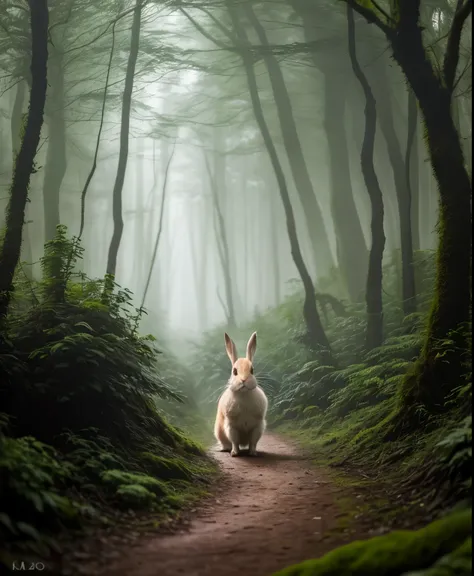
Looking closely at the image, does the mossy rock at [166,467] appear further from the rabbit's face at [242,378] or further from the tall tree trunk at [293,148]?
the tall tree trunk at [293,148]

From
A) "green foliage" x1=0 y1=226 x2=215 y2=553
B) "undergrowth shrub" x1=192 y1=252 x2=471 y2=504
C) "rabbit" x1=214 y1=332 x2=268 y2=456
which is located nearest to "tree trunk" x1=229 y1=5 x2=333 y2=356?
"undergrowth shrub" x1=192 y1=252 x2=471 y2=504

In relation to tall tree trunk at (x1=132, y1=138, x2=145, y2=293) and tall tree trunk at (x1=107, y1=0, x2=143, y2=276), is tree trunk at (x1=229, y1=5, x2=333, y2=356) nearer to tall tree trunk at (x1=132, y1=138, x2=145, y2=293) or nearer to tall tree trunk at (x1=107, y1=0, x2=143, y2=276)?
tall tree trunk at (x1=107, y1=0, x2=143, y2=276)

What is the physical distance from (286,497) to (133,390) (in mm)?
2456

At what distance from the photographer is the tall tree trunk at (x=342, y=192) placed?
19203mm

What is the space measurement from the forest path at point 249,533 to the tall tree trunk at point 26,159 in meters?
4.05

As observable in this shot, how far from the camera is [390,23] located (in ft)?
24.1

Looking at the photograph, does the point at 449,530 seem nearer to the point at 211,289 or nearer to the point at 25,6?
the point at 25,6

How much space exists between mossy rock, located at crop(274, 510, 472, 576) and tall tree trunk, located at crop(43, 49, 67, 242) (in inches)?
563

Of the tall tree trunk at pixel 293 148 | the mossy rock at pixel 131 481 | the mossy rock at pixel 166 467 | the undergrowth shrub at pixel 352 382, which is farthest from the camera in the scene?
the tall tree trunk at pixel 293 148

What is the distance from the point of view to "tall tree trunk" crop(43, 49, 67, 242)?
647 inches

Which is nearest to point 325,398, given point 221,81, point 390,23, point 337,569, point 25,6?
point 390,23

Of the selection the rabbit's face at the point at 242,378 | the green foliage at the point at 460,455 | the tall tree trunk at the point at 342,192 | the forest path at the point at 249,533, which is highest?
the tall tree trunk at the point at 342,192

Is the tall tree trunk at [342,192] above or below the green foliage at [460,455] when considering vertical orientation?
above

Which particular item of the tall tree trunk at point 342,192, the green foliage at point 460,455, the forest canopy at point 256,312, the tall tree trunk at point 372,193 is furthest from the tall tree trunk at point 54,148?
the green foliage at point 460,455
